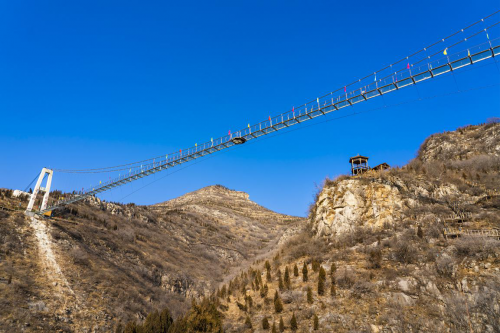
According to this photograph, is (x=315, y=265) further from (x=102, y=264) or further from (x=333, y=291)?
(x=102, y=264)

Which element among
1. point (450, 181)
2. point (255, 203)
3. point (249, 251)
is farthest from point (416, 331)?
point (255, 203)

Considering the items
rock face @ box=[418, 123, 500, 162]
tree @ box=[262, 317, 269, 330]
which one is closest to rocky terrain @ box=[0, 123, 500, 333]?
tree @ box=[262, 317, 269, 330]

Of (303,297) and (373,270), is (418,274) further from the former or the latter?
(303,297)

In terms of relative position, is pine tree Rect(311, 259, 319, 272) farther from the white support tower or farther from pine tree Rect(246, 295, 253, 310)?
the white support tower

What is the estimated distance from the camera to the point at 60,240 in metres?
39.9

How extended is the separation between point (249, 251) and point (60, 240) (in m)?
39.3

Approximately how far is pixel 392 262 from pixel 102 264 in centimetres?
3241

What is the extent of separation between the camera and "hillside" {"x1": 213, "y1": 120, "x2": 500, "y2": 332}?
24.7 metres

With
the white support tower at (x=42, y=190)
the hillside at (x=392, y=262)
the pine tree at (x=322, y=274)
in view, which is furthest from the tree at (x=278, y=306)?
the white support tower at (x=42, y=190)

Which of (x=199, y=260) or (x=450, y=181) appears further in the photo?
(x=199, y=260)

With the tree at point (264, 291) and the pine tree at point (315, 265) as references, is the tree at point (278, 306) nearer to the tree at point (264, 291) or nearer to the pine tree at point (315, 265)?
the tree at point (264, 291)

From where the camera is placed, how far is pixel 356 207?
128ft

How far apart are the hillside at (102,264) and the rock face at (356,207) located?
20.3 m

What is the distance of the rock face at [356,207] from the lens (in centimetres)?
3725
